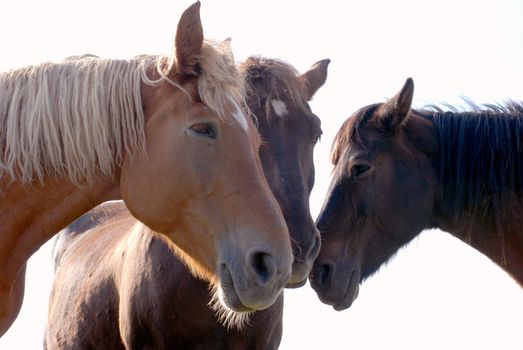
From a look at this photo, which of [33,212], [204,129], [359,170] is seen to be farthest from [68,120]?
[359,170]

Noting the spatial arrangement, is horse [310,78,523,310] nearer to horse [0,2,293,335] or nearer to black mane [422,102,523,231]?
black mane [422,102,523,231]

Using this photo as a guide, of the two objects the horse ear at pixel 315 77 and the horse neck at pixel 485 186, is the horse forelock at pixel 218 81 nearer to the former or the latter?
the horse ear at pixel 315 77

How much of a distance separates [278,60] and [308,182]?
0.91 metres

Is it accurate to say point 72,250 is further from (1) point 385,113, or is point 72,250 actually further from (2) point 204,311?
(1) point 385,113

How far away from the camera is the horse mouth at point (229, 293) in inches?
156

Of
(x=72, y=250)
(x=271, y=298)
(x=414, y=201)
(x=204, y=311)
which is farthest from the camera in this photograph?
(x=72, y=250)

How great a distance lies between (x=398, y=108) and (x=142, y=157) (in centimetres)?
279

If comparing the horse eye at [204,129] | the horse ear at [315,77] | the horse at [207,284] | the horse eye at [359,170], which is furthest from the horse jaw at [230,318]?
the horse ear at [315,77]

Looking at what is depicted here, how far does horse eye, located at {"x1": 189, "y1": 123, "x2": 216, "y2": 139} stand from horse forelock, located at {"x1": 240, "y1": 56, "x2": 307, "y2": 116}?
132cm

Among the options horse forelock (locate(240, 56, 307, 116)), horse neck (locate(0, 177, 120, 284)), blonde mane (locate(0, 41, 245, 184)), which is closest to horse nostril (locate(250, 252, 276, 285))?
blonde mane (locate(0, 41, 245, 184))

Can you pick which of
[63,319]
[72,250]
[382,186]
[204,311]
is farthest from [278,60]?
[72,250]

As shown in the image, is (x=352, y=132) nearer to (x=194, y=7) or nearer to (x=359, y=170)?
(x=359, y=170)

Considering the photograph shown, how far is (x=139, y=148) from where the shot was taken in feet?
13.5

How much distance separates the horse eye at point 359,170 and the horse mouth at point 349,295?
78cm
